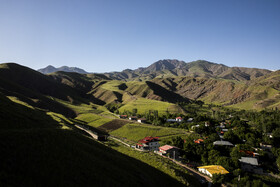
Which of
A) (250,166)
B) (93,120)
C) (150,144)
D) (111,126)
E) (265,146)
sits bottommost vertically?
(265,146)

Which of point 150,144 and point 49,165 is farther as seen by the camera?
point 150,144

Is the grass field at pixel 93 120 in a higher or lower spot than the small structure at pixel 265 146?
higher

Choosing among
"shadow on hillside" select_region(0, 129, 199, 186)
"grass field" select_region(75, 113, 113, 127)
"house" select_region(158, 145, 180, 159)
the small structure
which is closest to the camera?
"shadow on hillside" select_region(0, 129, 199, 186)

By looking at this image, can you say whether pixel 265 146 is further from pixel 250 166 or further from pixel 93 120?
pixel 93 120

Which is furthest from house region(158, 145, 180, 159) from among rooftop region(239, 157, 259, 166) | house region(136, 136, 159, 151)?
Answer: rooftop region(239, 157, 259, 166)

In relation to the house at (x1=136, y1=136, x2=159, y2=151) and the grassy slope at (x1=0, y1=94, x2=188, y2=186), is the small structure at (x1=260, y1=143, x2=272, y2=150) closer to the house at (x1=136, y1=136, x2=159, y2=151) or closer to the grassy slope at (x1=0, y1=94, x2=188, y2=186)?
the house at (x1=136, y1=136, x2=159, y2=151)

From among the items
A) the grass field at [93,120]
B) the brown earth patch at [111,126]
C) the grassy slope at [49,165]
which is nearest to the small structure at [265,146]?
the brown earth patch at [111,126]

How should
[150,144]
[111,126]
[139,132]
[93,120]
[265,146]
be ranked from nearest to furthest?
[150,144] < [265,146] < [139,132] < [111,126] < [93,120]

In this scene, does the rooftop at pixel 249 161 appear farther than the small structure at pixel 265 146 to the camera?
No

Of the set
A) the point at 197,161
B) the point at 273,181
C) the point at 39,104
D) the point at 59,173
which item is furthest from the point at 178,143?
the point at 39,104

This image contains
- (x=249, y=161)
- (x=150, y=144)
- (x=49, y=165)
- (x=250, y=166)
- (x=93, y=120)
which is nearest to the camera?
(x=49, y=165)

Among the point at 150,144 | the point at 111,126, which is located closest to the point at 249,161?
the point at 150,144

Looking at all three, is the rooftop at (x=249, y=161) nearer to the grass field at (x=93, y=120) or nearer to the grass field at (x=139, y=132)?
the grass field at (x=139, y=132)

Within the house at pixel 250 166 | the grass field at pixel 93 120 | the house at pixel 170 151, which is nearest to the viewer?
the house at pixel 250 166
